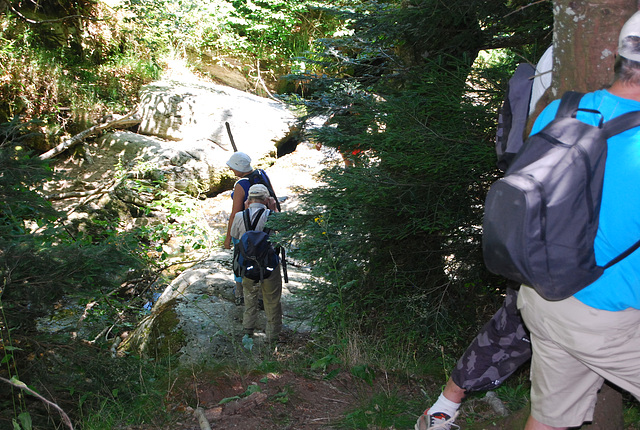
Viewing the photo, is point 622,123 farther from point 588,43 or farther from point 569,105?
point 588,43

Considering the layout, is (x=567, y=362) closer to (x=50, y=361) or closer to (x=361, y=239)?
(x=361, y=239)

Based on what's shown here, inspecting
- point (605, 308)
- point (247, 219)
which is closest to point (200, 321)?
point (247, 219)

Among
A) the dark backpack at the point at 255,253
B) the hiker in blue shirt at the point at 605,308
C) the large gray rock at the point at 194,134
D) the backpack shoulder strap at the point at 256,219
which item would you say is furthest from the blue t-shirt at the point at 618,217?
the large gray rock at the point at 194,134

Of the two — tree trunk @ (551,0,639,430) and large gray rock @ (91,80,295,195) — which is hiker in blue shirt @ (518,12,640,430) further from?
large gray rock @ (91,80,295,195)

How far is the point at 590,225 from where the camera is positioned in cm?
168

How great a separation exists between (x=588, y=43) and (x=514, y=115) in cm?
42

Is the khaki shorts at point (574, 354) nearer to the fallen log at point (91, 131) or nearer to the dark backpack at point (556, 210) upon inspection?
the dark backpack at point (556, 210)

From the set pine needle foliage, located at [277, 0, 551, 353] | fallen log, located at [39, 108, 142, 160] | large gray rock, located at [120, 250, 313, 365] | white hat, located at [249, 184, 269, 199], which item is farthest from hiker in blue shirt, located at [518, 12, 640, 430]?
fallen log, located at [39, 108, 142, 160]

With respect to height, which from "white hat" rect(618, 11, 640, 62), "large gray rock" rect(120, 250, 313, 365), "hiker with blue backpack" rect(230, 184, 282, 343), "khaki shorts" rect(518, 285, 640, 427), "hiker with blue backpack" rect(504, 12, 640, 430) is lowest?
"large gray rock" rect(120, 250, 313, 365)

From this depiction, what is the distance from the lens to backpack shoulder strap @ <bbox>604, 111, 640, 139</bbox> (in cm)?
166

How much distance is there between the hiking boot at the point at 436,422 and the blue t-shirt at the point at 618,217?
1.14 m

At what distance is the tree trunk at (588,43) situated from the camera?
2137mm

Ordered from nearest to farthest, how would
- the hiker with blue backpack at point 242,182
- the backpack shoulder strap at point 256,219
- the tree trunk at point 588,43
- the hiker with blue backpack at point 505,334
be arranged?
the tree trunk at point 588,43 → the hiker with blue backpack at point 505,334 → the backpack shoulder strap at point 256,219 → the hiker with blue backpack at point 242,182

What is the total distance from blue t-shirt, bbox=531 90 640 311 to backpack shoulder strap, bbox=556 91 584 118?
4 cm
